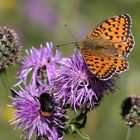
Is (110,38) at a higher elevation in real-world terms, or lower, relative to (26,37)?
lower

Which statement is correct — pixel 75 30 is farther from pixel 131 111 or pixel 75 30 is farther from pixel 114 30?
pixel 114 30

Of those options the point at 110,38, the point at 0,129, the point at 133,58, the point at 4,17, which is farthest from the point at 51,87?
the point at 4,17

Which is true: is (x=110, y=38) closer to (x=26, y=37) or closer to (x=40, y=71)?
(x=40, y=71)

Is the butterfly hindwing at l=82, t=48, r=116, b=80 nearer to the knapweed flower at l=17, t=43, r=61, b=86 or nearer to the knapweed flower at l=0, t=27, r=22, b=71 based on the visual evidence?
the knapweed flower at l=17, t=43, r=61, b=86

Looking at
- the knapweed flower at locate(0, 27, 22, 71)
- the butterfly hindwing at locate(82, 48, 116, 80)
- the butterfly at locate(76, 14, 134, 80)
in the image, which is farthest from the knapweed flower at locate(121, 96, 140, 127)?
the knapweed flower at locate(0, 27, 22, 71)

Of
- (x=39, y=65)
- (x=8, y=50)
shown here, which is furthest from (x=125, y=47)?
(x=8, y=50)

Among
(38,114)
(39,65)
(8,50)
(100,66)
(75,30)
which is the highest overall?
(75,30)
